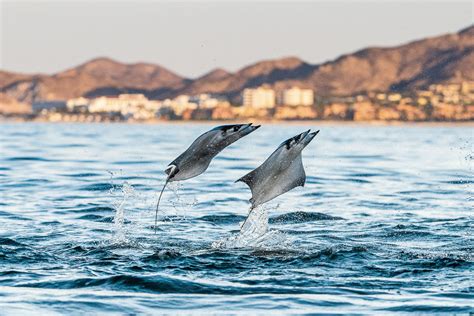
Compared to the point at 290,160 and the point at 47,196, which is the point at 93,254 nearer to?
the point at 290,160

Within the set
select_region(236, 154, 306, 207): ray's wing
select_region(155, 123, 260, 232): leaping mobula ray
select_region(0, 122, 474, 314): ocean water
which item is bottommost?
select_region(0, 122, 474, 314): ocean water

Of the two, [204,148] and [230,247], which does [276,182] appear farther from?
[230,247]

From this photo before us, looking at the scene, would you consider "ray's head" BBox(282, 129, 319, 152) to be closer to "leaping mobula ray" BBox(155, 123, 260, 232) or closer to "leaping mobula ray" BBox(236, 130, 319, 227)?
"leaping mobula ray" BBox(236, 130, 319, 227)

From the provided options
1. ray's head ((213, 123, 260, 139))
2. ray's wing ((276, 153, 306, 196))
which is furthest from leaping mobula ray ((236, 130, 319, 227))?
ray's head ((213, 123, 260, 139))

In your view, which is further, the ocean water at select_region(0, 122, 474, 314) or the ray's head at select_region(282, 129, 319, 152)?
the ray's head at select_region(282, 129, 319, 152)

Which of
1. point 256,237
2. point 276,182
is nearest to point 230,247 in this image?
point 256,237

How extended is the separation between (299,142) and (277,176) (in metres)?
0.75

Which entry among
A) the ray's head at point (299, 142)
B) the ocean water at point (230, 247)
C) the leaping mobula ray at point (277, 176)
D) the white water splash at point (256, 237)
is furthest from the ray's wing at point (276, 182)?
the white water splash at point (256, 237)

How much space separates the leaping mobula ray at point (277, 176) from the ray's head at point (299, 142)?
0.06m

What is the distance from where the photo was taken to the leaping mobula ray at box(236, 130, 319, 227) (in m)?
15.8

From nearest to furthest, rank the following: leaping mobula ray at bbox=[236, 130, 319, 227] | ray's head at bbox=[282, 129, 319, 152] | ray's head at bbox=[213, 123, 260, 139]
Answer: ray's head at bbox=[213, 123, 260, 139]
ray's head at bbox=[282, 129, 319, 152]
leaping mobula ray at bbox=[236, 130, 319, 227]

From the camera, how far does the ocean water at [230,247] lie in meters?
13.9

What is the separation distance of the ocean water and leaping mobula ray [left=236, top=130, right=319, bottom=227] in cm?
122

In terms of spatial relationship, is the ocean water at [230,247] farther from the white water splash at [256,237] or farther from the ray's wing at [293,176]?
the ray's wing at [293,176]
